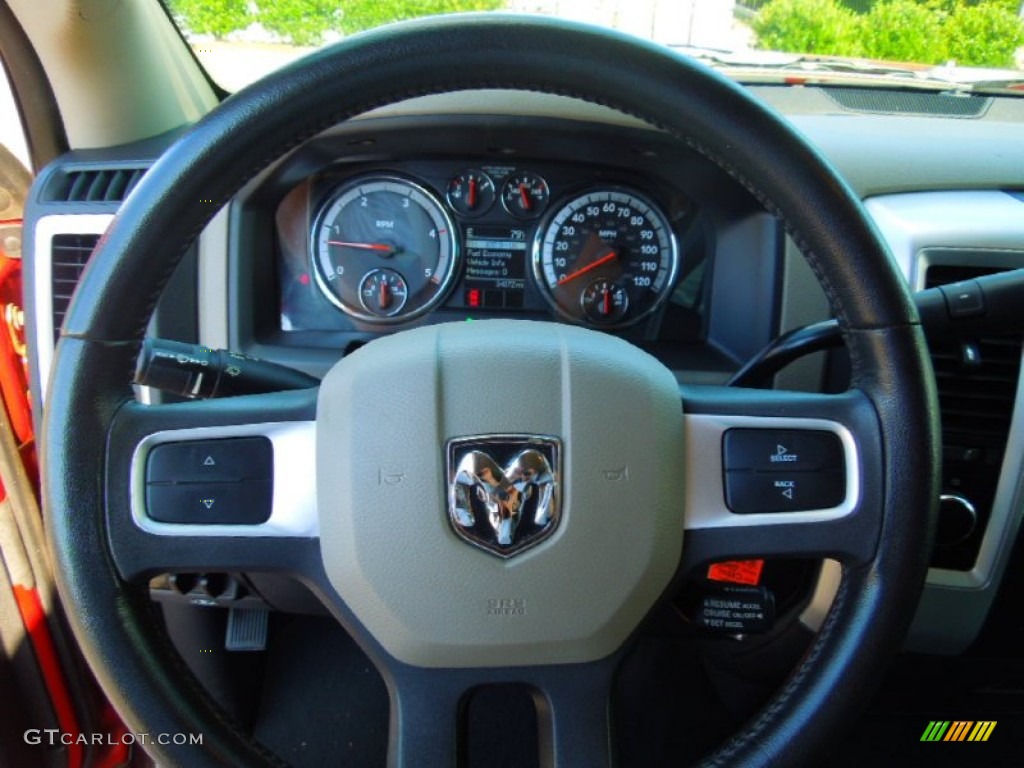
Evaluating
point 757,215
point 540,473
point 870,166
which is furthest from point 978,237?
point 540,473

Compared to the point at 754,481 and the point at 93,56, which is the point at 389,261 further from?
the point at 754,481

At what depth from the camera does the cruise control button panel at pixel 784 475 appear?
0.95m

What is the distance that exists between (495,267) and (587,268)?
163mm

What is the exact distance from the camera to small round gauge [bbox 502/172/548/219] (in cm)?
163

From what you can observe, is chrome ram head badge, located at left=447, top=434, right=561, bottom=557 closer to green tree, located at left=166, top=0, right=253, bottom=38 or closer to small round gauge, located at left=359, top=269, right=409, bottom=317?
small round gauge, located at left=359, top=269, right=409, bottom=317

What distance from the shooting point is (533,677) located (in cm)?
92

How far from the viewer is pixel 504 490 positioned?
0.88 metres

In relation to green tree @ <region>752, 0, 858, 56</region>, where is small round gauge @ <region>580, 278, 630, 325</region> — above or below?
below

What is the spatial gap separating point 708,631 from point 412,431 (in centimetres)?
60

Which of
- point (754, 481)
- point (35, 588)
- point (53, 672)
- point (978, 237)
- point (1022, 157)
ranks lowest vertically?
point (53, 672)

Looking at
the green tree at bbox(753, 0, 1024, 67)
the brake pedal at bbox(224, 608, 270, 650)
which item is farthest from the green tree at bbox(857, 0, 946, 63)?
the brake pedal at bbox(224, 608, 270, 650)

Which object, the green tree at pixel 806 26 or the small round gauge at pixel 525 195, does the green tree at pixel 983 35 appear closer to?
the green tree at pixel 806 26

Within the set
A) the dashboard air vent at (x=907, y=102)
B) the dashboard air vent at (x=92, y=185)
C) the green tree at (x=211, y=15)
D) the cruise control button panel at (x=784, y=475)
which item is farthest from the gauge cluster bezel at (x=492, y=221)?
the cruise control button panel at (x=784, y=475)

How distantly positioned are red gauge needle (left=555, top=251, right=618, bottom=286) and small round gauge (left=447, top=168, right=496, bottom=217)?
0.18m
